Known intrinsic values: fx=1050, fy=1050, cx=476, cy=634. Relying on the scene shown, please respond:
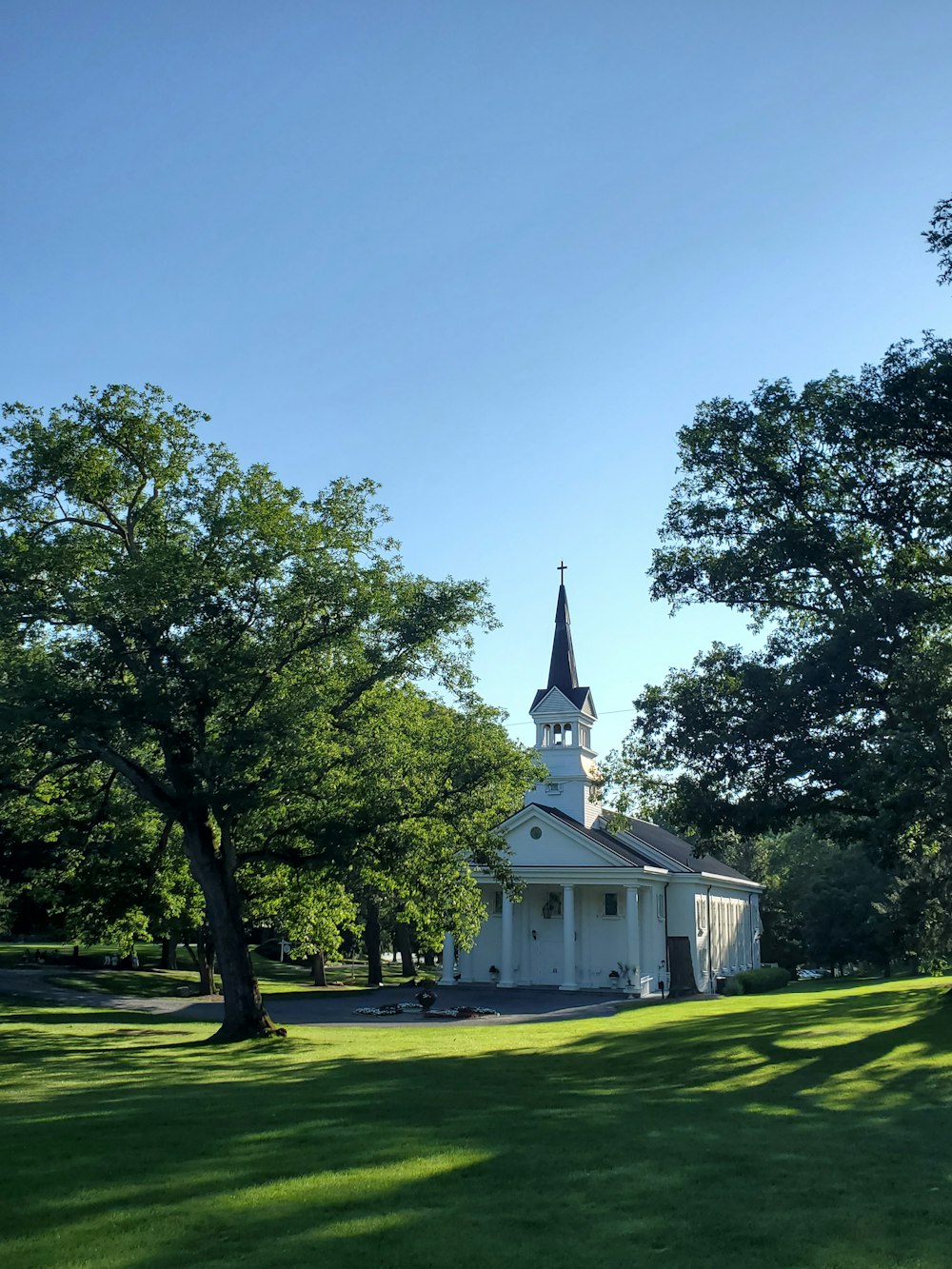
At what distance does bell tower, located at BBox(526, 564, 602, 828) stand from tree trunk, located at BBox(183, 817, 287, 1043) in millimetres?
28603

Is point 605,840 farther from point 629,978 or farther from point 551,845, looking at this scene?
point 629,978

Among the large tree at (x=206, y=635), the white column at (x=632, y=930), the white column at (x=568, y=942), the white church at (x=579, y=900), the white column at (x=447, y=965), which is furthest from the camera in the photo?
the white column at (x=447, y=965)

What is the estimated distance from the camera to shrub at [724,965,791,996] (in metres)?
47.1

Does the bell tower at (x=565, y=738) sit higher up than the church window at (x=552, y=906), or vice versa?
the bell tower at (x=565, y=738)

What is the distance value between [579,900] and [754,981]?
9.00 m

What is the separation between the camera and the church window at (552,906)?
48541 millimetres

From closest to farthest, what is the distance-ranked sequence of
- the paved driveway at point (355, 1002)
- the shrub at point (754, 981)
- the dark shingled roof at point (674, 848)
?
the paved driveway at point (355, 1002) → the shrub at point (754, 981) → the dark shingled roof at point (674, 848)

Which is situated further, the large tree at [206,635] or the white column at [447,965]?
the white column at [447,965]

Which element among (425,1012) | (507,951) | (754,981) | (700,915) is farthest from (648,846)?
(425,1012)

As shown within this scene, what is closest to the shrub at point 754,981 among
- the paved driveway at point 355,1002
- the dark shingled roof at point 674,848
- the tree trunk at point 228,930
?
the dark shingled roof at point 674,848

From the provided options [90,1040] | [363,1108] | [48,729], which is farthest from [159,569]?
[90,1040]

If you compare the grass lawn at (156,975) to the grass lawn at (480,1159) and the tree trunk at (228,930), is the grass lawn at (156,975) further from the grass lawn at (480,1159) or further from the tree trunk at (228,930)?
the grass lawn at (480,1159)

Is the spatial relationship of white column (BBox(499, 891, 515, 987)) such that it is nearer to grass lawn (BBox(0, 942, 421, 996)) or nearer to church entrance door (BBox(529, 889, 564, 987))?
church entrance door (BBox(529, 889, 564, 987))

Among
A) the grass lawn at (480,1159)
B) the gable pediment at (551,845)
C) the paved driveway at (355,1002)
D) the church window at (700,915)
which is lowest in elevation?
the paved driveway at (355,1002)
